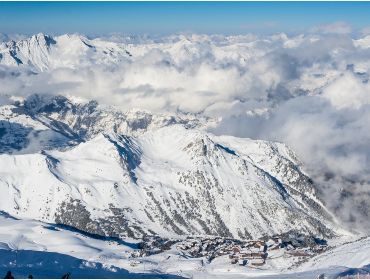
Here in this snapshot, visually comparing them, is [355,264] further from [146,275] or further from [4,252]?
[4,252]

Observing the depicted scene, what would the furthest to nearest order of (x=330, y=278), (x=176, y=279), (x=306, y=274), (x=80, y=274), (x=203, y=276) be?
1. (x=203, y=276)
2. (x=176, y=279)
3. (x=80, y=274)
4. (x=306, y=274)
5. (x=330, y=278)

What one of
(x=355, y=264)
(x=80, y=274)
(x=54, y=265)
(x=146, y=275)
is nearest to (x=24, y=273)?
(x=80, y=274)

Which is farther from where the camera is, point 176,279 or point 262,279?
point 176,279

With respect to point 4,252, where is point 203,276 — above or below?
below

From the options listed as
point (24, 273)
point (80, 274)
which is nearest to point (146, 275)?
point (80, 274)

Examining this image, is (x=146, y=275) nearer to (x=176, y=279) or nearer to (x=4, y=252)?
(x=176, y=279)

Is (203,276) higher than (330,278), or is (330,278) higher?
(330,278)

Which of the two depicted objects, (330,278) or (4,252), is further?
(4,252)

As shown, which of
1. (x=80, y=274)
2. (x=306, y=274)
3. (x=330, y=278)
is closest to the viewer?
(x=330, y=278)

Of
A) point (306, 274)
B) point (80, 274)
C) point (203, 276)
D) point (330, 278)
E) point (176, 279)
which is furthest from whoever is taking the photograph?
point (203, 276)
